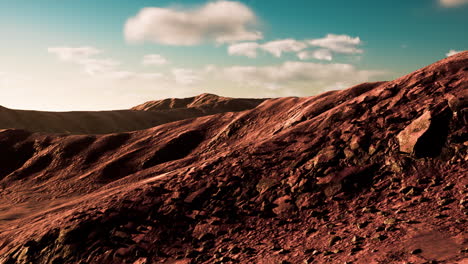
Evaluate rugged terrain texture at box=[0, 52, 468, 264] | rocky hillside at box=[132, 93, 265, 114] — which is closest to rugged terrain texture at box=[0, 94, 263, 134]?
rocky hillside at box=[132, 93, 265, 114]

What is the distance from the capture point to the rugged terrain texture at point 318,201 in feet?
32.3

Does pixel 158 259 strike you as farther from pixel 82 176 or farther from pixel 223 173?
pixel 82 176

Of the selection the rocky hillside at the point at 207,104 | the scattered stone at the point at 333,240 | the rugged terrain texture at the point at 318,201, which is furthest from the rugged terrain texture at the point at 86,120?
the scattered stone at the point at 333,240

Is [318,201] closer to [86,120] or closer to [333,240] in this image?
[333,240]

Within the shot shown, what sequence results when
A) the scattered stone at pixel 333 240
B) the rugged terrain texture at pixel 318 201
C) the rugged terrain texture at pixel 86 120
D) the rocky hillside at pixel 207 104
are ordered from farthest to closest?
1. the rocky hillside at pixel 207 104
2. the rugged terrain texture at pixel 86 120
3. the scattered stone at pixel 333 240
4. the rugged terrain texture at pixel 318 201

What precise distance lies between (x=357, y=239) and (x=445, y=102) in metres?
9.27

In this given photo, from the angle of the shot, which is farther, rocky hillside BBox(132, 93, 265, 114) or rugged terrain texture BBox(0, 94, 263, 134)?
rocky hillside BBox(132, 93, 265, 114)

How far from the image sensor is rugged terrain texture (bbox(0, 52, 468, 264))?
387 inches

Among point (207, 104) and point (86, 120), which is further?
point (207, 104)

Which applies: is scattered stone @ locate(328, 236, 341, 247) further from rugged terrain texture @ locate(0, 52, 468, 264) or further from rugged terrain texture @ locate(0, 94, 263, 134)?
rugged terrain texture @ locate(0, 94, 263, 134)

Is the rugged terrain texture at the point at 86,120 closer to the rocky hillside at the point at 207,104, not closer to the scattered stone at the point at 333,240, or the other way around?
the rocky hillside at the point at 207,104

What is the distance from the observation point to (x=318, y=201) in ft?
43.2

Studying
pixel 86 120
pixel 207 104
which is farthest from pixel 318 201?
pixel 207 104

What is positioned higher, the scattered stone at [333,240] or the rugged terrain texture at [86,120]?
the rugged terrain texture at [86,120]
